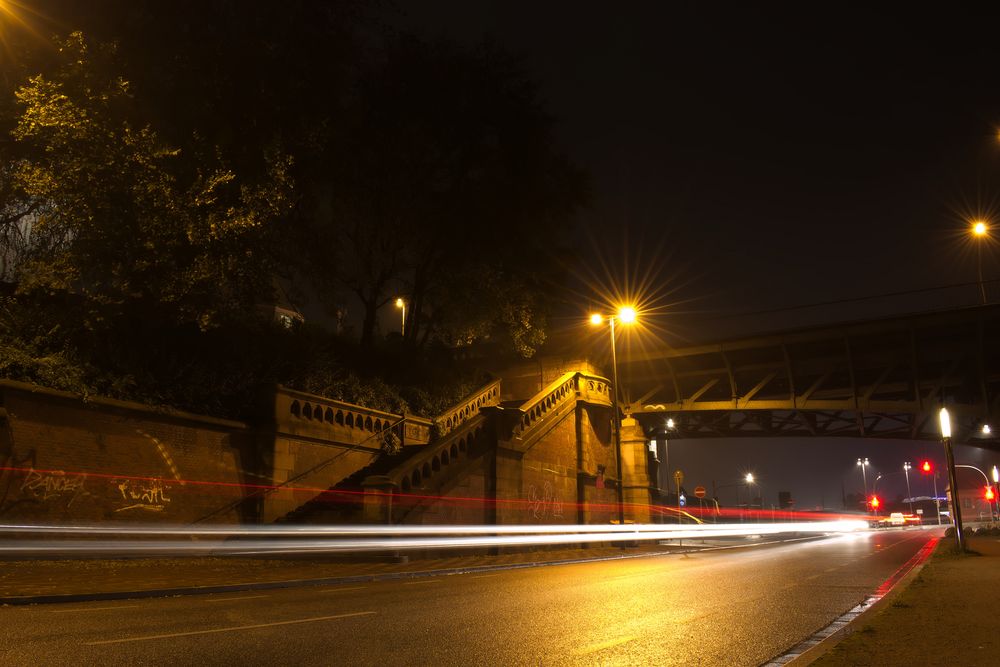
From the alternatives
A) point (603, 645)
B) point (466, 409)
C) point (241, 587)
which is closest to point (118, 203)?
point (241, 587)

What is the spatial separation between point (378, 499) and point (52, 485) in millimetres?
7212

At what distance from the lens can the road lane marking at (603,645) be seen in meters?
6.54

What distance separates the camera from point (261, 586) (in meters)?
12.0

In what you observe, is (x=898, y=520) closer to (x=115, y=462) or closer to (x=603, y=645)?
(x=115, y=462)

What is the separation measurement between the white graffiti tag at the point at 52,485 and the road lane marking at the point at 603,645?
12673 millimetres

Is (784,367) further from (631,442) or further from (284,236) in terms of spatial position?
(284,236)

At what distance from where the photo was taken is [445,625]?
8.06m

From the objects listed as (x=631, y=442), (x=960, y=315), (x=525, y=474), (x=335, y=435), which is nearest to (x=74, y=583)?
(x=335, y=435)

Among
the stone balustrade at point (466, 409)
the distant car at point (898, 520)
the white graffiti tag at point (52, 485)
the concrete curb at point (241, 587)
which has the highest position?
the stone balustrade at point (466, 409)

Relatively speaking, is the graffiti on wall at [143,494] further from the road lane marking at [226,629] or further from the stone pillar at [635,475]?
the stone pillar at [635,475]

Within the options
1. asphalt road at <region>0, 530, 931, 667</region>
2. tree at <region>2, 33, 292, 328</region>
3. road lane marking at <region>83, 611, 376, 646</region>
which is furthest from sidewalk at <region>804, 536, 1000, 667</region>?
tree at <region>2, 33, 292, 328</region>

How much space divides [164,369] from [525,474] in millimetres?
13304

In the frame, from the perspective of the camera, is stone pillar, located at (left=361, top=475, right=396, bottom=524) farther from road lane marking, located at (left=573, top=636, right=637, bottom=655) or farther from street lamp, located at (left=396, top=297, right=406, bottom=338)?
street lamp, located at (left=396, top=297, right=406, bottom=338)

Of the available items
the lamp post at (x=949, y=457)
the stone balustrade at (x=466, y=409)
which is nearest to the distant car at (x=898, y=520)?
the stone balustrade at (x=466, y=409)
